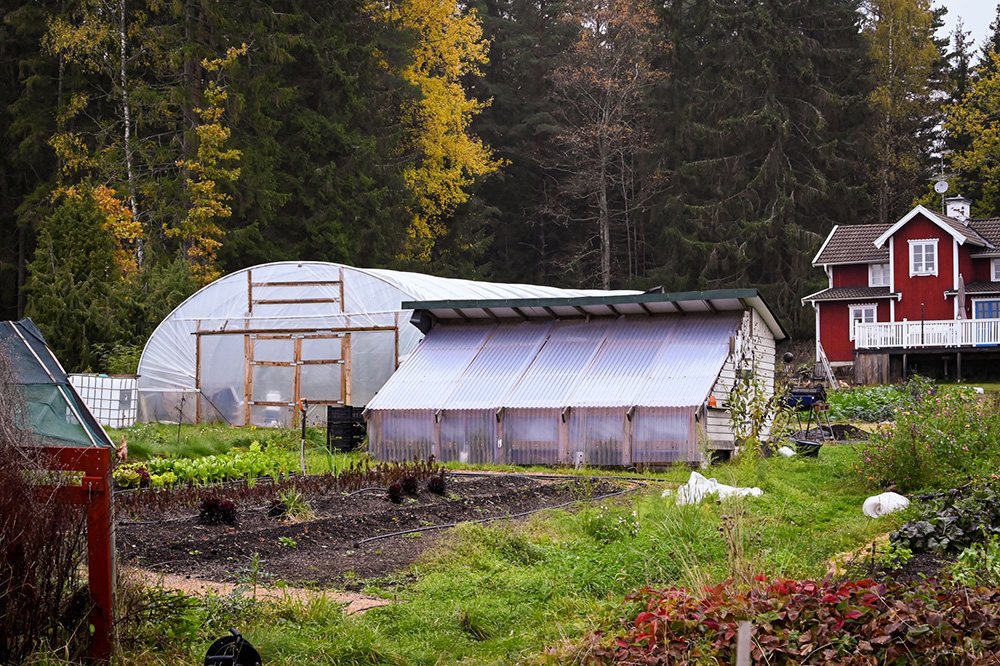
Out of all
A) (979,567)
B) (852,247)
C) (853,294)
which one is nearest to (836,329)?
(853,294)

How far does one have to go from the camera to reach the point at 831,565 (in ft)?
26.0

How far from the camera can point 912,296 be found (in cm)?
3606

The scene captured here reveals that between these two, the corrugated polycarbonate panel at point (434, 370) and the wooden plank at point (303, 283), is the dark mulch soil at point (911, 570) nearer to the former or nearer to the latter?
the corrugated polycarbonate panel at point (434, 370)

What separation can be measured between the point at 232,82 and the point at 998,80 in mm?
29118

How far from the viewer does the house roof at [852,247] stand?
3750cm

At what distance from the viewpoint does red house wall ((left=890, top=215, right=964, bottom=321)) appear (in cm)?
3544

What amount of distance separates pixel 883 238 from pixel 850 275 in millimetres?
2506

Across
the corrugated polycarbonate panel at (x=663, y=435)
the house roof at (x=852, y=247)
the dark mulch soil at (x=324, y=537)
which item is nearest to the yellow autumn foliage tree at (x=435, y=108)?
the house roof at (x=852, y=247)

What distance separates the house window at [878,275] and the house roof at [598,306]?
18.7 meters

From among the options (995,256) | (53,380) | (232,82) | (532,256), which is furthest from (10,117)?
(53,380)

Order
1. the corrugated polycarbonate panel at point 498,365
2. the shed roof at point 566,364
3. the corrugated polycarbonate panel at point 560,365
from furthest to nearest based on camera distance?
the corrugated polycarbonate panel at point 498,365
the corrugated polycarbonate panel at point 560,365
the shed roof at point 566,364

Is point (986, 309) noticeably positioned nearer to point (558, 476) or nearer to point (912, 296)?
point (912, 296)

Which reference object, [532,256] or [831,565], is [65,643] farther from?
[532,256]

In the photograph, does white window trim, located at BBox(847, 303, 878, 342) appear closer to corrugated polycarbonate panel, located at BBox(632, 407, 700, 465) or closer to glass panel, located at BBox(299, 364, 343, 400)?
glass panel, located at BBox(299, 364, 343, 400)
